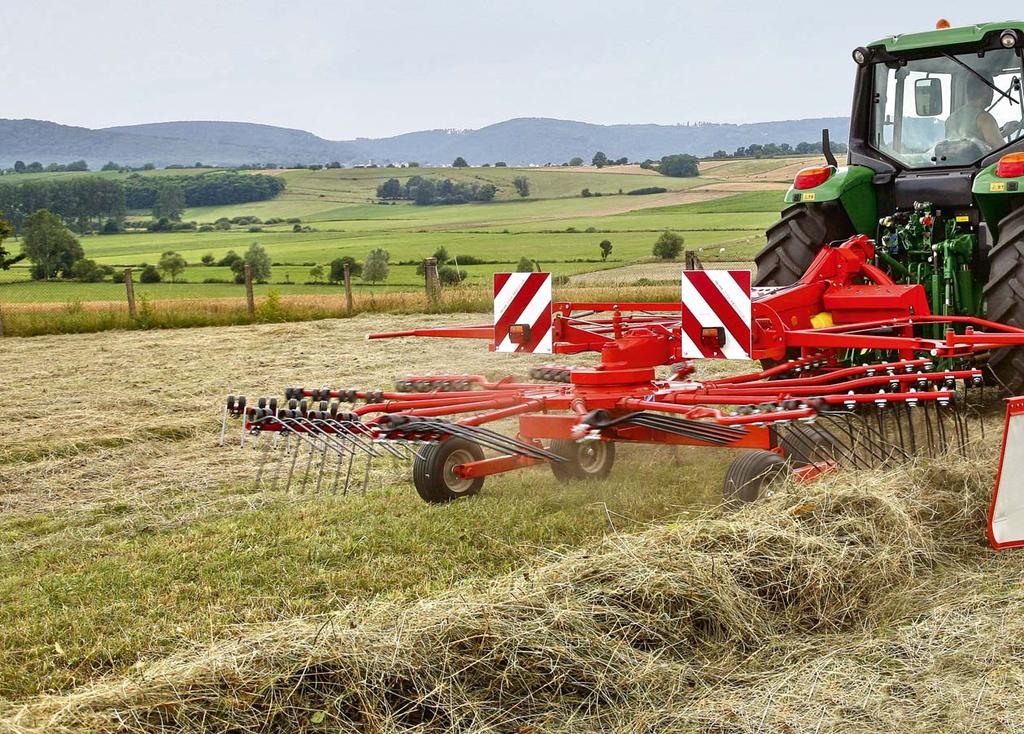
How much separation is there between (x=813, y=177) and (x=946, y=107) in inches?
36.5

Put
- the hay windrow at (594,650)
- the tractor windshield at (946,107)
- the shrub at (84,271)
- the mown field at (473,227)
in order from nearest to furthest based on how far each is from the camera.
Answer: the hay windrow at (594,650) → the tractor windshield at (946,107) → the shrub at (84,271) → the mown field at (473,227)

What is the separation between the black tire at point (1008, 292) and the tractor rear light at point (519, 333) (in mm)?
2496

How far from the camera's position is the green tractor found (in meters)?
6.82

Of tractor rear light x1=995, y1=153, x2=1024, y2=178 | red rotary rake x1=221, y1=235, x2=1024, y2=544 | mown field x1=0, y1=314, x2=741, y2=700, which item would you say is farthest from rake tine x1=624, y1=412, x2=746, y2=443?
tractor rear light x1=995, y1=153, x2=1024, y2=178

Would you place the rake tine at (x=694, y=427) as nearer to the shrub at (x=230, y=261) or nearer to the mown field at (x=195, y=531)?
the mown field at (x=195, y=531)

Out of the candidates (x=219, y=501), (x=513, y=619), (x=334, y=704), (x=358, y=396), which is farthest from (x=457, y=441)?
(x=334, y=704)

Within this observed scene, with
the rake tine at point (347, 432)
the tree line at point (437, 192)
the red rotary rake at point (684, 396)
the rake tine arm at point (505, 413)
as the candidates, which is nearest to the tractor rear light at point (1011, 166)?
the red rotary rake at point (684, 396)

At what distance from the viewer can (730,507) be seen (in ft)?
15.4

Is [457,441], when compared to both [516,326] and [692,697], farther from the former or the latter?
[692,697]

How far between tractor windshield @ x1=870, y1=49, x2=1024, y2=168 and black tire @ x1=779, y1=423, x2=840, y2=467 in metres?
2.72

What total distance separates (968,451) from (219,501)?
368cm

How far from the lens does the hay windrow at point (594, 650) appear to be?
9.66ft

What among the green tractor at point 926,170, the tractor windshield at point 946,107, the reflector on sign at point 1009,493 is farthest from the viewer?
the tractor windshield at point 946,107

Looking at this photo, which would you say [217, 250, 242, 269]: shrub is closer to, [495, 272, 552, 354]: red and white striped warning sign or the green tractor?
the green tractor
